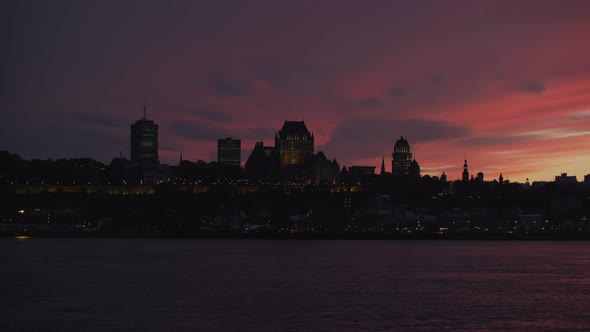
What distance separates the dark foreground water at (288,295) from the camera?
5050cm

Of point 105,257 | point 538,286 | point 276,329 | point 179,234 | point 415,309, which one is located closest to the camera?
point 276,329

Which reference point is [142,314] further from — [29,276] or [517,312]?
[29,276]

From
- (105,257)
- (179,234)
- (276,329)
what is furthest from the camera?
(179,234)

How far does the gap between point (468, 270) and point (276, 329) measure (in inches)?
1849

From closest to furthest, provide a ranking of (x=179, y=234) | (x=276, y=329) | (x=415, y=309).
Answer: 1. (x=276, y=329)
2. (x=415, y=309)
3. (x=179, y=234)

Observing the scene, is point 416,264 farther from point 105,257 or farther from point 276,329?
point 276,329

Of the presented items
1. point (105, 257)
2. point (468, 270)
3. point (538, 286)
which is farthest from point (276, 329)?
point (105, 257)

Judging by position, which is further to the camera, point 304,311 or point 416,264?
point 416,264

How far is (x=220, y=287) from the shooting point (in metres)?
69.9

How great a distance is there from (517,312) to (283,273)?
31.1 meters

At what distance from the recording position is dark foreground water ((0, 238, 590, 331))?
50500 millimetres

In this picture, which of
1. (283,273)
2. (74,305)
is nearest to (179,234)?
(283,273)

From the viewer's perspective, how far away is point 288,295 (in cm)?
6394

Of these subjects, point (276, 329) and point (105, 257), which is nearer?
point (276, 329)
